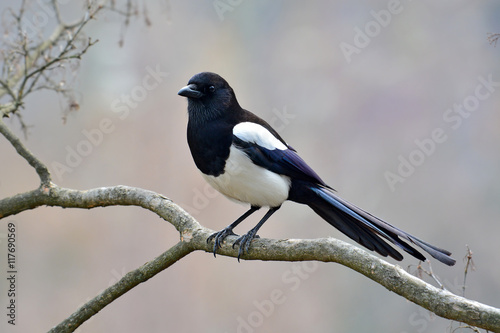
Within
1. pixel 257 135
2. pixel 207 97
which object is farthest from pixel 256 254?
pixel 207 97

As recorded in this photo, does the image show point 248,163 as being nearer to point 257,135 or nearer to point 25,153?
point 257,135

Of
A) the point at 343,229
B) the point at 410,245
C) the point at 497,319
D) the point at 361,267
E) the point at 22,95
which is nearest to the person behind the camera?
the point at 497,319

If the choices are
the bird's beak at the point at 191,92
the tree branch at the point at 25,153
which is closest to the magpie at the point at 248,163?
the bird's beak at the point at 191,92

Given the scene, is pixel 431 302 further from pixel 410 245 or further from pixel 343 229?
pixel 343 229

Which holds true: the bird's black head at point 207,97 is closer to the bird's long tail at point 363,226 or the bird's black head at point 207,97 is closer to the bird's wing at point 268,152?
the bird's wing at point 268,152

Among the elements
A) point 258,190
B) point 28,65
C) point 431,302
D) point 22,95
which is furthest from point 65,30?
point 431,302

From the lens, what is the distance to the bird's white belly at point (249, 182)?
1.85m

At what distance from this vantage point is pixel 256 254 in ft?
5.34

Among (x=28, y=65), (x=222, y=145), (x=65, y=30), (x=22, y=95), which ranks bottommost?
(x=222, y=145)

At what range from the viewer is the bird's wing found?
1858 millimetres

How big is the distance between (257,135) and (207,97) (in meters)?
0.24

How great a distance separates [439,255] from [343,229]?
442 millimetres

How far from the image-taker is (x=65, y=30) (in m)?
2.25

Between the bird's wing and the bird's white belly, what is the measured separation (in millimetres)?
22
